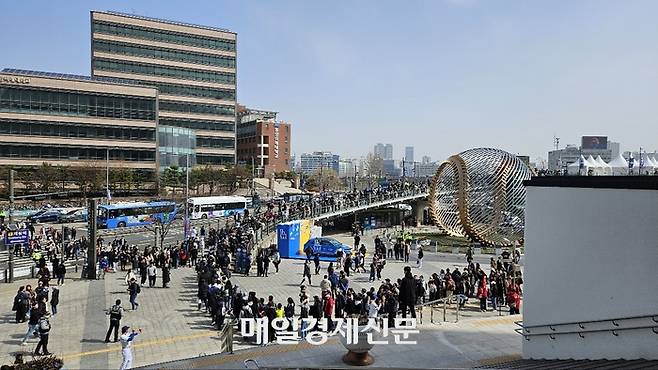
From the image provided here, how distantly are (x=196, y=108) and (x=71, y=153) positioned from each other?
84.0 feet

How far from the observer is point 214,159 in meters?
92.2

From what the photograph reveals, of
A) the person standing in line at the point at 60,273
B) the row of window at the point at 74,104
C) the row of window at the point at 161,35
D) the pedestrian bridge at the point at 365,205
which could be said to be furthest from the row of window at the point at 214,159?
the person standing in line at the point at 60,273

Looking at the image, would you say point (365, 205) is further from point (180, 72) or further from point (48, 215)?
point (180, 72)

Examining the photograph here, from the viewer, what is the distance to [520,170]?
115 feet

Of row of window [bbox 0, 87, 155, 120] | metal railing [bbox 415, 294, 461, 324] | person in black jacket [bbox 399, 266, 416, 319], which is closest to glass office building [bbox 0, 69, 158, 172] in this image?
row of window [bbox 0, 87, 155, 120]

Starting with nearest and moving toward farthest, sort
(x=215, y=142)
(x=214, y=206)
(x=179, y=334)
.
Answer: (x=179, y=334)
(x=214, y=206)
(x=215, y=142)

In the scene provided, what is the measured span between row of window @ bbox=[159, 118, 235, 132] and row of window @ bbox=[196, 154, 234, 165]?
4577 mm

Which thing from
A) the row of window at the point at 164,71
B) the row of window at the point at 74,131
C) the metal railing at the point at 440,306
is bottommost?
the metal railing at the point at 440,306

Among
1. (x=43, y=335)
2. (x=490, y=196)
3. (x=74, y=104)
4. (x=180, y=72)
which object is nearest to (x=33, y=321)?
(x=43, y=335)

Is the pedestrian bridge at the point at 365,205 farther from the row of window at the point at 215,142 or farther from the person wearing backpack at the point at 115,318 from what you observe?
the row of window at the point at 215,142

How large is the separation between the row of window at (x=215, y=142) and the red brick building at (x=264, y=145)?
1728 centimetres

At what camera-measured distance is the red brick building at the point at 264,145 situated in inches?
4582

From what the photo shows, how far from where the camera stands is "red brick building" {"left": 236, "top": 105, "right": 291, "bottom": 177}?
382 feet

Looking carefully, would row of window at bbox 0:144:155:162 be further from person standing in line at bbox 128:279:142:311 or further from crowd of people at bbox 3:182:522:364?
person standing in line at bbox 128:279:142:311
